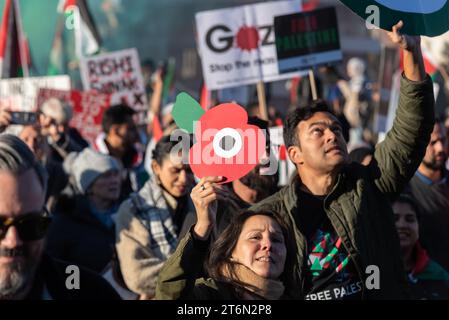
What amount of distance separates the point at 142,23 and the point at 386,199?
48.3 metres

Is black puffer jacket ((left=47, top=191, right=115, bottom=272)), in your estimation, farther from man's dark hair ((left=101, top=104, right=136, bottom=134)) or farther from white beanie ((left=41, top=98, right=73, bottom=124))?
white beanie ((left=41, top=98, right=73, bottom=124))

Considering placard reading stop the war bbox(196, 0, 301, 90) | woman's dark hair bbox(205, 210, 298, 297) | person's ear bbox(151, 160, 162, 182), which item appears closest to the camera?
woman's dark hair bbox(205, 210, 298, 297)

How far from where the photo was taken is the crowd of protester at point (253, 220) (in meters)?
2.80

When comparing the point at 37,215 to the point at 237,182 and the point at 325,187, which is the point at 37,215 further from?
the point at 237,182

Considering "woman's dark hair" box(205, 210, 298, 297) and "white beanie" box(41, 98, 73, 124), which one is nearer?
"woman's dark hair" box(205, 210, 298, 297)

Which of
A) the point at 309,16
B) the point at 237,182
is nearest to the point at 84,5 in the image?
the point at 309,16

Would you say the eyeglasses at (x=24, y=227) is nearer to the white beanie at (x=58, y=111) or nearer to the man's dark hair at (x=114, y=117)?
the man's dark hair at (x=114, y=117)

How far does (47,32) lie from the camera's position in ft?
125

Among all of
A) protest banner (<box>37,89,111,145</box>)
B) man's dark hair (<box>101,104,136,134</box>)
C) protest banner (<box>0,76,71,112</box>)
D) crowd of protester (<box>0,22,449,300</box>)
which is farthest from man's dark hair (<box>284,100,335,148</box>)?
protest banner (<box>37,89,111,145</box>)

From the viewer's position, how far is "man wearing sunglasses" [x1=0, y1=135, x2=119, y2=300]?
2.63 m

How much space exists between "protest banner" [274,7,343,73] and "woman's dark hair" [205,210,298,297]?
3713mm

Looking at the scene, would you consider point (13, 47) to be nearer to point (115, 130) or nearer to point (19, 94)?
point (19, 94)

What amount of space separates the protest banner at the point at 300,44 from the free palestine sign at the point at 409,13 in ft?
11.1

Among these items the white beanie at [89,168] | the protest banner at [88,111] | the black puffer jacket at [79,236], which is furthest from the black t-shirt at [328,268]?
the protest banner at [88,111]
